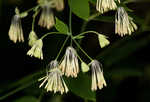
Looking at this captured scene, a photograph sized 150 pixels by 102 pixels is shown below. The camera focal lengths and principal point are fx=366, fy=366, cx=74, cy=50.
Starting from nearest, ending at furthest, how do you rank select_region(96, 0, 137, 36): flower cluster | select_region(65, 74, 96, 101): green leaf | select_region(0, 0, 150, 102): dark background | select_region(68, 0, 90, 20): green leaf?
select_region(96, 0, 137, 36): flower cluster → select_region(68, 0, 90, 20): green leaf → select_region(65, 74, 96, 101): green leaf → select_region(0, 0, 150, 102): dark background

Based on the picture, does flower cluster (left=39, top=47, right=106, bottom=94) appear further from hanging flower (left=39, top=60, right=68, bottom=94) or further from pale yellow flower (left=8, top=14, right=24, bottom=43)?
pale yellow flower (left=8, top=14, right=24, bottom=43)

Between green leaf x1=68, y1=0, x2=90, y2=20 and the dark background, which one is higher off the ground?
green leaf x1=68, y1=0, x2=90, y2=20

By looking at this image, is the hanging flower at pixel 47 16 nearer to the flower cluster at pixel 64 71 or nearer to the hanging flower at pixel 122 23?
the flower cluster at pixel 64 71

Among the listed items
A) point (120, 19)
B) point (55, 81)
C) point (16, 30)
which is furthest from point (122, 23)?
point (16, 30)

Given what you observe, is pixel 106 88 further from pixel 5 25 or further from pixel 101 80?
pixel 101 80

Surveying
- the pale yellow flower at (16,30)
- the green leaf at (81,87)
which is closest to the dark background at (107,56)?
the green leaf at (81,87)

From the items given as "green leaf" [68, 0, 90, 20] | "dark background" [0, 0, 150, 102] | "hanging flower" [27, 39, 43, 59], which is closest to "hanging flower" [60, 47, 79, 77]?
"hanging flower" [27, 39, 43, 59]
